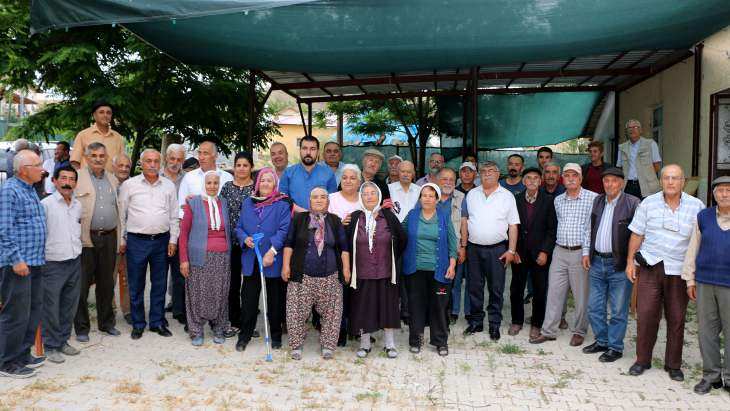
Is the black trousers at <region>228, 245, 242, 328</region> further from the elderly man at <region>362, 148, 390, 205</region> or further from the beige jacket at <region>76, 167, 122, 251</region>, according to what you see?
the elderly man at <region>362, 148, 390, 205</region>

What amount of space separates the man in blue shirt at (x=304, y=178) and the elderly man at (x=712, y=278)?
3240mm

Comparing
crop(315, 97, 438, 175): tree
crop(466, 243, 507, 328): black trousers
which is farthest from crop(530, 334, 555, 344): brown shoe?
crop(315, 97, 438, 175): tree

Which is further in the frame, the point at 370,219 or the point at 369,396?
the point at 370,219

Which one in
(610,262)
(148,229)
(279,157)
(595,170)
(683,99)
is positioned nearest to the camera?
(610,262)

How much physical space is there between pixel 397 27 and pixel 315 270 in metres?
2.50

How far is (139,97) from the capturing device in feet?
27.1

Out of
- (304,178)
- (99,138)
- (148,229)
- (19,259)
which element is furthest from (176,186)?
(19,259)

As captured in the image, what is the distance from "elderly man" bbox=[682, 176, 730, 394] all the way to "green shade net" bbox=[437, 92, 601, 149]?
7639mm

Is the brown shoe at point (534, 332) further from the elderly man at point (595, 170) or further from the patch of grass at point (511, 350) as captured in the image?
the elderly man at point (595, 170)

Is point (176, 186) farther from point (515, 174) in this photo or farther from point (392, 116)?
point (392, 116)

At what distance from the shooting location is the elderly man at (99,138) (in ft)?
19.0

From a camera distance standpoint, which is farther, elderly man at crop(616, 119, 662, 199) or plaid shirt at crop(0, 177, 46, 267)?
elderly man at crop(616, 119, 662, 199)

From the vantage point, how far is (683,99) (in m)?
8.43

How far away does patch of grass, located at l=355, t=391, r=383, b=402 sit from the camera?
402cm
